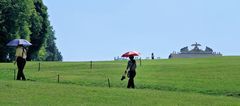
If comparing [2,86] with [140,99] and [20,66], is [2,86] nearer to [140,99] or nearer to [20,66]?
[140,99]

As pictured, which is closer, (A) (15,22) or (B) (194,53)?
(A) (15,22)

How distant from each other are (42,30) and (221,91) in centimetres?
7788

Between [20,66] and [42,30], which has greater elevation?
[42,30]

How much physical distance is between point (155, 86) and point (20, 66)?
828 cm

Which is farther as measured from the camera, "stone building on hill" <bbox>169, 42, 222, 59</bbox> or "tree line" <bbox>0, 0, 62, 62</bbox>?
"stone building on hill" <bbox>169, 42, 222, 59</bbox>

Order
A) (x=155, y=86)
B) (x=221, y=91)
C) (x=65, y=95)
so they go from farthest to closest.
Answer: (x=155, y=86) → (x=221, y=91) → (x=65, y=95)

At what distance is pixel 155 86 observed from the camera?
1517 inches

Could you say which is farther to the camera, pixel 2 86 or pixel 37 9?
pixel 37 9

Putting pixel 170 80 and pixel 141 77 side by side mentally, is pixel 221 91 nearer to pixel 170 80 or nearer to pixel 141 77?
pixel 170 80

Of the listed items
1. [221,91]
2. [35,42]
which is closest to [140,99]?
[221,91]

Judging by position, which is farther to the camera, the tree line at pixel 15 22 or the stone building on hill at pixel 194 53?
→ the stone building on hill at pixel 194 53

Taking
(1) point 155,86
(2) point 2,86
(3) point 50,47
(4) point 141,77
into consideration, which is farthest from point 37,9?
(2) point 2,86

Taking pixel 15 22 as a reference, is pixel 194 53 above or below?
below

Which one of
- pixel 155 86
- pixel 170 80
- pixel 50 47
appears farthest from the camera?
pixel 50 47
